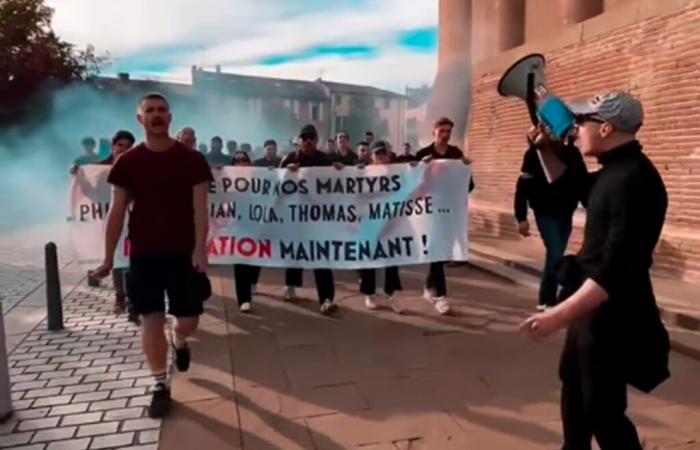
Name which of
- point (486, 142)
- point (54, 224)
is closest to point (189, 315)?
point (486, 142)

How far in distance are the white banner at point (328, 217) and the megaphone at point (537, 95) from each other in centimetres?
253

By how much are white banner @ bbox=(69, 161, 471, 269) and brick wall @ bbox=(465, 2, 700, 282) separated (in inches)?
103

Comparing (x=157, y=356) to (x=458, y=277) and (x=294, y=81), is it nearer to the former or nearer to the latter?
(x=458, y=277)

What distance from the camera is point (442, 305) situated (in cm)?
580

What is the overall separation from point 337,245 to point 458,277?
2266mm

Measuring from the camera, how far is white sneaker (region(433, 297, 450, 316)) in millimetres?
5742

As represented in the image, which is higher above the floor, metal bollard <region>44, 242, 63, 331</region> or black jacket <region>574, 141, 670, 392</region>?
black jacket <region>574, 141, 670, 392</region>

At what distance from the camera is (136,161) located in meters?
3.60

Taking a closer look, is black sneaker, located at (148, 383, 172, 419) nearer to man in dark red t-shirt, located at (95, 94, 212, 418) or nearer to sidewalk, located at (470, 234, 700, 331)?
man in dark red t-shirt, located at (95, 94, 212, 418)

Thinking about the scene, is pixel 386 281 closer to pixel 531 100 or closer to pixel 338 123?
pixel 531 100

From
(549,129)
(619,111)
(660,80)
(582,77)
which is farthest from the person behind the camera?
(582,77)

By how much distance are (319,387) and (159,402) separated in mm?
967

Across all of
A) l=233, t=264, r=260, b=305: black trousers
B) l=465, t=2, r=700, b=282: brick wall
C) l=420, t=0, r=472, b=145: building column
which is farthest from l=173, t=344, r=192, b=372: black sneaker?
l=420, t=0, r=472, b=145: building column

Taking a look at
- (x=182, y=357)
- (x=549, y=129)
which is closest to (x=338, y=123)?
(x=182, y=357)
